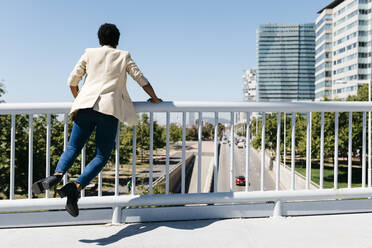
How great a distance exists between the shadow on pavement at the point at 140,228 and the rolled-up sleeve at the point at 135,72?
121 cm

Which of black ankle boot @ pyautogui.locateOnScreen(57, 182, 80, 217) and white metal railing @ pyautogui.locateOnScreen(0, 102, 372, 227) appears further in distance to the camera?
white metal railing @ pyautogui.locateOnScreen(0, 102, 372, 227)

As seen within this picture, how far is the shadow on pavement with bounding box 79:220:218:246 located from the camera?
2185 millimetres

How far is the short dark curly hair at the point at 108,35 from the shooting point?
7.93 ft

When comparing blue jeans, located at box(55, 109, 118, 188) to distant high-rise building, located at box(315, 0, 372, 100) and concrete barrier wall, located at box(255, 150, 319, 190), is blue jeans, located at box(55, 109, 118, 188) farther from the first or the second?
distant high-rise building, located at box(315, 0, 372, 100)

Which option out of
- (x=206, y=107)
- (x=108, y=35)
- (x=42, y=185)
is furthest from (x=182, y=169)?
(x=108, y=35)

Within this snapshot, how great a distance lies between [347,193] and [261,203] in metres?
0.85

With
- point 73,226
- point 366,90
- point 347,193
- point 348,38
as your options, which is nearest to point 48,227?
point 73,226

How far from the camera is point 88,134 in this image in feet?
7.75

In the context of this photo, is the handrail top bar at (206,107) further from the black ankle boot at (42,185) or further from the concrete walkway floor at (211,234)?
the concrete walkway floor at (211,234)

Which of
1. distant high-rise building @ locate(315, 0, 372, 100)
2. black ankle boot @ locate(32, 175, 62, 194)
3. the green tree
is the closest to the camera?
black ankle boot @ locate(32, 175, 62, 194)

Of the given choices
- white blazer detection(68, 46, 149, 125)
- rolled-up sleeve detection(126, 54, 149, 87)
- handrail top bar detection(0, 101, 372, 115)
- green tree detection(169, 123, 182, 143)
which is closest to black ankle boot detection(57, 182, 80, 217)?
white blazer detection(68, 46, 149, 125)

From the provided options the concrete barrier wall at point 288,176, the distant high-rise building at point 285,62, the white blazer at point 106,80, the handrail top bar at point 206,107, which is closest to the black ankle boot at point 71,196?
the white blazer at point 106,80

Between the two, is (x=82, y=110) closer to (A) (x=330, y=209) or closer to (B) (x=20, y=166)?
(A) (x=330, y=209)

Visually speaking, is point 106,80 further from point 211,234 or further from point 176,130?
point 176,130
